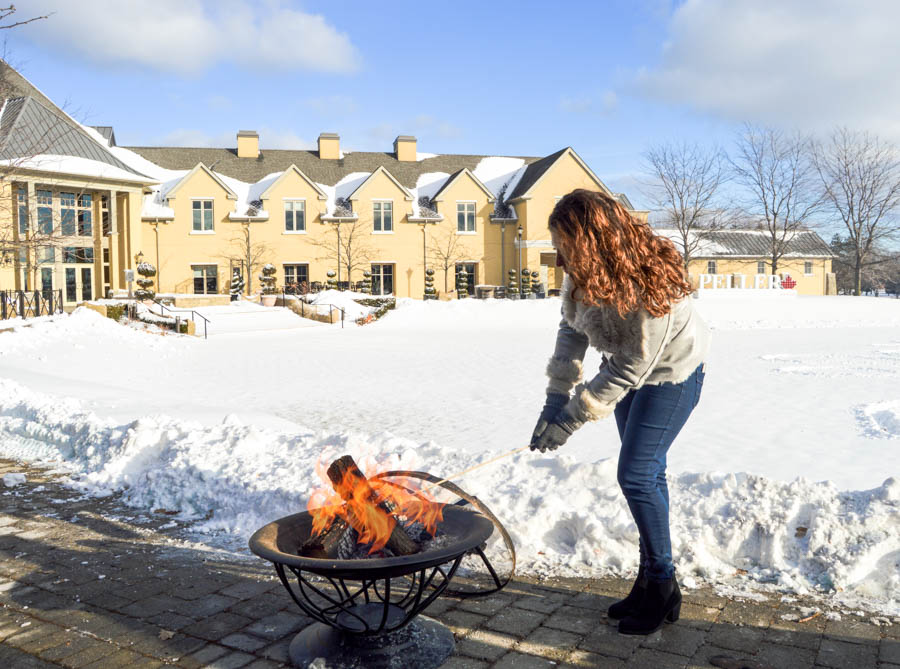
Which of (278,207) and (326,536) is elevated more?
(278,207)

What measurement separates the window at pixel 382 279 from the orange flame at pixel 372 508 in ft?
121

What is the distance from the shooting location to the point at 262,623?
354 cm

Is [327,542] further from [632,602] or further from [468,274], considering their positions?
[468,274]

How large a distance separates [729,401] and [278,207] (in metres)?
30.9

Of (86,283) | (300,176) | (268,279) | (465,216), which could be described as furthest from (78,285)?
(465,216)

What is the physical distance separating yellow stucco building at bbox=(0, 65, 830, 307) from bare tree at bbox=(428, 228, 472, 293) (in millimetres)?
56

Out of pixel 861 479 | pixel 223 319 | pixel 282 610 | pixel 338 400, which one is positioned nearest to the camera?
→ pixel 282 610

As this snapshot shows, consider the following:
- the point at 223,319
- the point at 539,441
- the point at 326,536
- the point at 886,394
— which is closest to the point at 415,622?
the point at 326,536

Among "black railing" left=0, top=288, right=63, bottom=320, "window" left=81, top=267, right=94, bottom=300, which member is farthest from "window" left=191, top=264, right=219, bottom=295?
"black railing" left=0, top=288, right=63, bottom=320

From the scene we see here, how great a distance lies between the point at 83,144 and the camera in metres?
30.5

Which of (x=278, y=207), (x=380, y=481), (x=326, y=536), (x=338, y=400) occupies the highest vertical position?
(x=278, y=207)

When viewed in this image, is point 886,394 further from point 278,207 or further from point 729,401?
point 278,207

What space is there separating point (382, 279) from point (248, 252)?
729 centimetres

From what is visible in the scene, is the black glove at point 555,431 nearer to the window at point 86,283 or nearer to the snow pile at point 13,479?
the snow pile at point 13,479
